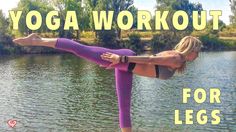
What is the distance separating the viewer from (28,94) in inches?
1384

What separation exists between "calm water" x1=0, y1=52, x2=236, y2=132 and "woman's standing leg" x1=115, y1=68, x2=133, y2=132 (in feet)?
55.4

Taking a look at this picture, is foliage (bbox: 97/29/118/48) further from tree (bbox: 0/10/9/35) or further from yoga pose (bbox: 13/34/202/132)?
yoga pose (bbox: 13/34/202/132)

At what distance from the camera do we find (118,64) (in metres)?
4.78

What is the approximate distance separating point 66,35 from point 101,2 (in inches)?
531

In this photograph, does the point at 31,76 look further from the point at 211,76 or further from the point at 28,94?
the point at 211,76

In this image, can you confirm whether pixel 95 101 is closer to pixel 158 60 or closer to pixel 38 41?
pixel 38 41

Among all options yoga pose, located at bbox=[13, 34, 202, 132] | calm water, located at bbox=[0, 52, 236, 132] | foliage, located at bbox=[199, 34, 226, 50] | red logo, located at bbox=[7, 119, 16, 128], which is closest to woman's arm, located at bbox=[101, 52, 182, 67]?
yoga pose, located at bbox=[13, 34, 202, 132]

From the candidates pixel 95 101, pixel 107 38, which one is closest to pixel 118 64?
pixel 95 101

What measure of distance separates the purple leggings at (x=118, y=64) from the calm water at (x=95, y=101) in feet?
55.6

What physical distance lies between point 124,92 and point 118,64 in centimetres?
62

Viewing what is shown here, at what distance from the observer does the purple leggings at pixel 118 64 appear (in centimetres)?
489

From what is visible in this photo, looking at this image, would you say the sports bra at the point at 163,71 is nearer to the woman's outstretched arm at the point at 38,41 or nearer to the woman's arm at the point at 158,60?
the woman's arm at the point at 158,60

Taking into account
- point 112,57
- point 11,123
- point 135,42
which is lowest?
point 135,42

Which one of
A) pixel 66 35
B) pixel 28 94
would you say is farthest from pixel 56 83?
pixel 66 35
